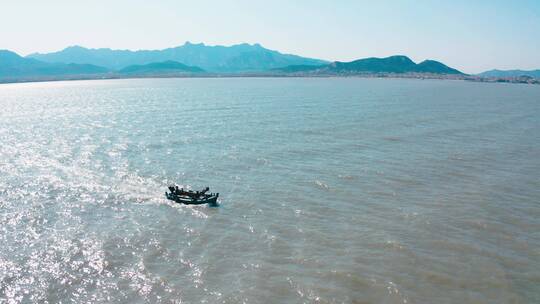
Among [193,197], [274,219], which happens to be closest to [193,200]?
[193,197]

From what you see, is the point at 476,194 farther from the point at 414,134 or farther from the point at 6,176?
the point at 6,176

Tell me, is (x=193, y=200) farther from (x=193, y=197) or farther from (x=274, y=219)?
(x=274, y=219)

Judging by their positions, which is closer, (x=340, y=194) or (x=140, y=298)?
(x=140, y=298)

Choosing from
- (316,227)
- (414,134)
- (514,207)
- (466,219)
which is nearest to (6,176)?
(316,227)

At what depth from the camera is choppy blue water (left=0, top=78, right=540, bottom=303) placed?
29.1 metres

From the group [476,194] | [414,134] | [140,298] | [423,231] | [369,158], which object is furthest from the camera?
[414,134]

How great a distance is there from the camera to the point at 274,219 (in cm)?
4047

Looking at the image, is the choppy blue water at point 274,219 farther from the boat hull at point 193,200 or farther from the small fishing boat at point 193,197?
the small fishing boat at point 193,197

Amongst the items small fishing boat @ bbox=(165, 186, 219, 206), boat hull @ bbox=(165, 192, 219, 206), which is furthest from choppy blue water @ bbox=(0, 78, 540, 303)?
small fishing boat @ bbox=(165, 186, 219, 206)

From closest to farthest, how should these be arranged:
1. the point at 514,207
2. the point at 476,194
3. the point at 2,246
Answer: the point at 2,246 < the point at 514,207 < the point at 476,194

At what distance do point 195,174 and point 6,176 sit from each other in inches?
970

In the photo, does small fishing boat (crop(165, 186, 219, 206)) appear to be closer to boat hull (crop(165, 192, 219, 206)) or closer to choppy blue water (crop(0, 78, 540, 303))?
boat hull (crop(165, 192, 219, 206))

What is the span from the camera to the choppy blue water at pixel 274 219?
1147 inches

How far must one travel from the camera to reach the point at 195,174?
179 feet
